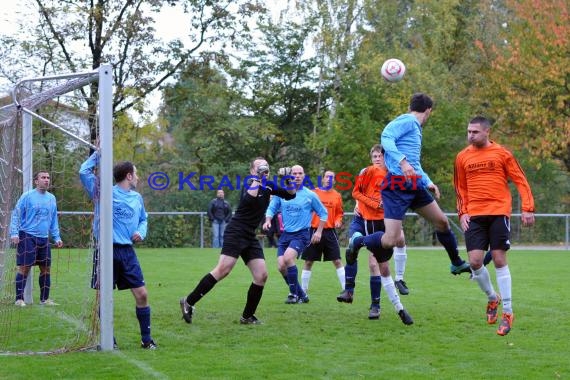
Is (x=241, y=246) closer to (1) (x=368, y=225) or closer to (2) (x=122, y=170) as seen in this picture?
(2) (x=122, y=170)

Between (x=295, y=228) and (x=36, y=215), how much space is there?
3.78 metres

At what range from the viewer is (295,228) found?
13.0 metres

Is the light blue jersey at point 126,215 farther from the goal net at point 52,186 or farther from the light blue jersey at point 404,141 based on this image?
the light blue jersey at point 404,141

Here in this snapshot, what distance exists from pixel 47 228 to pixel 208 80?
707 inches

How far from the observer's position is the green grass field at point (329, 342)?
7.18 metres

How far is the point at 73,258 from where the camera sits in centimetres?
1534

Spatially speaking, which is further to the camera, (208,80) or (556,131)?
(556,131)

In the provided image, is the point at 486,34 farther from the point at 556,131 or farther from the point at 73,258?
the point at 73,258

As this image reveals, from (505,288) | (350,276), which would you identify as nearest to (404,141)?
(505,288)

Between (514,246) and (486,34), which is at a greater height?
(486,34)

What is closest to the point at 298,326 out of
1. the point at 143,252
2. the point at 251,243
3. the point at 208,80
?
the point at 251,243

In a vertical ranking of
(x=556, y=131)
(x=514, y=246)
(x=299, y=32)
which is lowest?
(x=514, y=246)

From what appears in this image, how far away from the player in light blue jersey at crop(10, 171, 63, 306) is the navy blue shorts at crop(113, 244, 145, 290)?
3.89 m

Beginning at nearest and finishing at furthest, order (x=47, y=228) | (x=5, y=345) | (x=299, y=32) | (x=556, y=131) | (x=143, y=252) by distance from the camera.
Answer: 1. (x=5, y=345)
2. (x=47, y=228)
3. (x=143, y=252)
4. (x=556, y=131)
5. (x=299, y=32)
